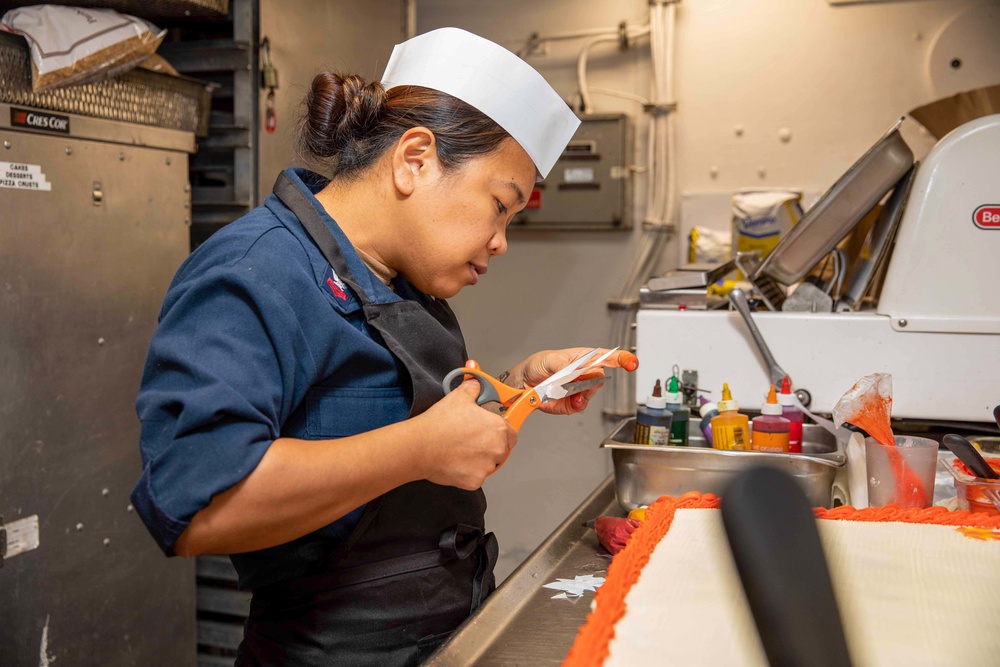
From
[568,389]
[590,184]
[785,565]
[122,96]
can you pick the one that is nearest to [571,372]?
[568,389]

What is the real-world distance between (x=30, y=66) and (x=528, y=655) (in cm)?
164

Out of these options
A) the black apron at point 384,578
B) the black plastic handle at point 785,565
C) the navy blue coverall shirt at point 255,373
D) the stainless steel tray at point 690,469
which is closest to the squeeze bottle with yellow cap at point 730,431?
the stainless steel tray at point 690,469

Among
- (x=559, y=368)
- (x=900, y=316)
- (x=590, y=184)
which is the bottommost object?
(x=559, y=368)

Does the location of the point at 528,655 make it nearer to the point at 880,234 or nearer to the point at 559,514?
the point at 880,234

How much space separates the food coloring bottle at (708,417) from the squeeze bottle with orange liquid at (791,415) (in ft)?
0.43

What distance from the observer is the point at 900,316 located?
1711 millimetres

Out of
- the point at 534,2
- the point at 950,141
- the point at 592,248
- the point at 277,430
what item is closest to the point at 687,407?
the point at 950,141

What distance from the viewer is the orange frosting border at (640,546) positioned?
31.1 inches

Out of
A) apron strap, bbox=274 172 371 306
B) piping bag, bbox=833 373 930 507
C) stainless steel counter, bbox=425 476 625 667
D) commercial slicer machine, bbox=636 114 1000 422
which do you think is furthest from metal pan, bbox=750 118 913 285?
apron strap, bbox=274 172 371 306

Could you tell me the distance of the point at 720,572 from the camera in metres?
0.96

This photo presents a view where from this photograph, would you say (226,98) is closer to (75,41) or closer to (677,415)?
(75,41)

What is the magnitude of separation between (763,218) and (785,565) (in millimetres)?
2327

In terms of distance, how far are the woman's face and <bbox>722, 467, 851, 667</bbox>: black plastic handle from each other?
79cm

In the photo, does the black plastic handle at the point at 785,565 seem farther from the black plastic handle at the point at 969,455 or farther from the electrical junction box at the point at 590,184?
the electrical junction box at the point at 590,184
